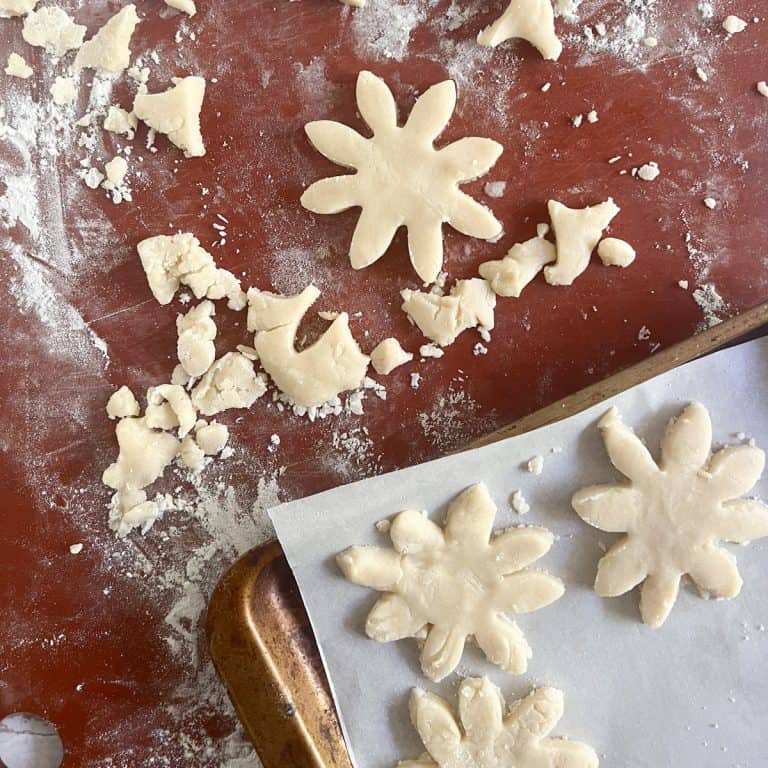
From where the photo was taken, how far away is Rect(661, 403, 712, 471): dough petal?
3.22 ft

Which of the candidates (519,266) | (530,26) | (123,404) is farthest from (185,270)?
(530,26)

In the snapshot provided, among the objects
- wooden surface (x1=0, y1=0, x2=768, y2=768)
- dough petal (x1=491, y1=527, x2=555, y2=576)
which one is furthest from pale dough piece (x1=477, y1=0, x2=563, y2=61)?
dough petal (x1=491, y1=527, x2=555, y2=576)

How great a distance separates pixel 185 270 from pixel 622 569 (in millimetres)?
682

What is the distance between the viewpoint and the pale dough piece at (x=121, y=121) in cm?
114

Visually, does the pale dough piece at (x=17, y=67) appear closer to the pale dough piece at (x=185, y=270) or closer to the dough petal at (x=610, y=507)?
the pale dough piece at (x=185, y=270)

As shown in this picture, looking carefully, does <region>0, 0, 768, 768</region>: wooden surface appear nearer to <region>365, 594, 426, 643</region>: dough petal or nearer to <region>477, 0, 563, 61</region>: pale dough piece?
<region>477, 0, 563, 61</region>: pale dough piece

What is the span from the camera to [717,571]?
3.22 ft

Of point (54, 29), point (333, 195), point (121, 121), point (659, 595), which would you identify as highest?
point (54, 29)

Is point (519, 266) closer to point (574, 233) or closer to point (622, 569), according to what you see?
point (574, 233)

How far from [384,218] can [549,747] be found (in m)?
0.70

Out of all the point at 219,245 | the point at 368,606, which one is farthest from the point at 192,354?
the point at 368,606

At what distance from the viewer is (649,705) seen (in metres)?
1.01

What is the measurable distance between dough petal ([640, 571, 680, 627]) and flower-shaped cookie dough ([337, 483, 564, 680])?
0.35 feet

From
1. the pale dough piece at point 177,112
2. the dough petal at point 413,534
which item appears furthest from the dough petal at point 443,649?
the pale dough piece at point 177,112
